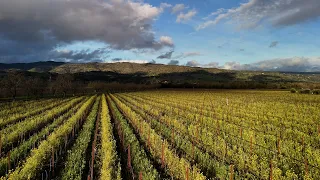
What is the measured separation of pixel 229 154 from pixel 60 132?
34.9 ft

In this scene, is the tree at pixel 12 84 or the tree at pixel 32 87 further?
the tree at pixel 32 87

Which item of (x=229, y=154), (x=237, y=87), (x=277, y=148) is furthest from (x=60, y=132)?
(x=237, y=87)

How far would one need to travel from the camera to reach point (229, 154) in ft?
39.5

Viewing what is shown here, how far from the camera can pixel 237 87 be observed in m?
102

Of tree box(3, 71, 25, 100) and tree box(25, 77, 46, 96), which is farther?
tree box(25, 77, 46, 96)

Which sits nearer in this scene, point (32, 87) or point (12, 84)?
point (12, 84)

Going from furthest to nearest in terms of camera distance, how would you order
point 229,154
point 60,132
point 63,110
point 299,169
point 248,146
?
point 63,110 → point 60,132 → point 248,146 → point 229,154 → point 299,169

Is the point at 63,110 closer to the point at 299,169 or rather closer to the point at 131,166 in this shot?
the point at 131,166

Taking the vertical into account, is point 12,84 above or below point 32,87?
above

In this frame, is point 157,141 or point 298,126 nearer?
point 157,141

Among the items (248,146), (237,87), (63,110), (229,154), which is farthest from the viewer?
(237,87)

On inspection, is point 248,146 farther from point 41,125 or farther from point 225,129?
point 41,125

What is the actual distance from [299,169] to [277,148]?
2.71 meters

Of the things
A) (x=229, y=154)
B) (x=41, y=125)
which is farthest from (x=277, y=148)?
(x=41, y=125)
